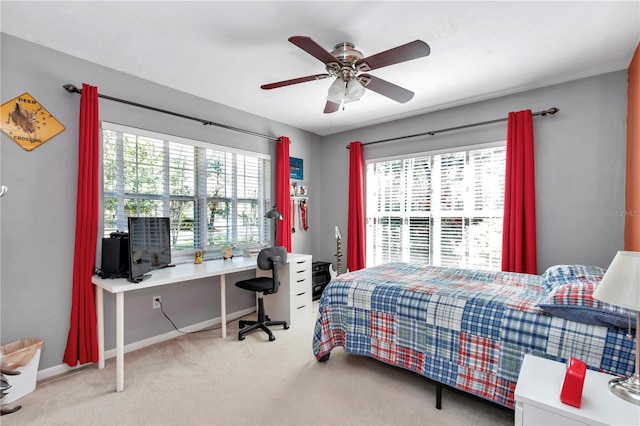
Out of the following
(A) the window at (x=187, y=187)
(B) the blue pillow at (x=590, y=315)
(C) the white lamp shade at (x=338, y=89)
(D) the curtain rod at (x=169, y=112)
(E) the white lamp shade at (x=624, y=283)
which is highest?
(D) the curtain rod at (x=169, y=112)

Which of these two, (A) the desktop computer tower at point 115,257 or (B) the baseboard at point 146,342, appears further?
(A) the desktop computer tower at point 115,257

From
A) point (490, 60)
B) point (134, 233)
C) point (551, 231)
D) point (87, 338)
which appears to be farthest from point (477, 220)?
point (87, 338)

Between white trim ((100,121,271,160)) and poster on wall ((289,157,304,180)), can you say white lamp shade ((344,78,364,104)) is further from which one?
poster on wall ((289,157,304,180))

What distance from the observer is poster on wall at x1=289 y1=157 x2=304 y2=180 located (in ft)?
14.7

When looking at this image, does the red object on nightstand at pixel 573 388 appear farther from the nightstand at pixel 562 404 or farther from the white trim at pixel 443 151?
the white trim at pixel 443 151

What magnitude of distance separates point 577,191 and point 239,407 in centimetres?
346

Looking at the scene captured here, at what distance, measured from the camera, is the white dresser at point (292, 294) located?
341cm

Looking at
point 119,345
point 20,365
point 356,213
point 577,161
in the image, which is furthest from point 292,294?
point 577,161

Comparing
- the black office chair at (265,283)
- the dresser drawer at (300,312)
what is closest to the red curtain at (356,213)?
the dresser drawer at (300,312)

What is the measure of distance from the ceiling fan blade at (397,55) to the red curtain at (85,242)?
218 centimetres

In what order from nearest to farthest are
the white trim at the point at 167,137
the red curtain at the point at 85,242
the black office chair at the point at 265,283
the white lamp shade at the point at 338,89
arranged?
the white lamp shade at the point at 338,89
the red curtain at the point at 85,242
the white trim at the point at 167,137
the black office chair at the point at 265,283

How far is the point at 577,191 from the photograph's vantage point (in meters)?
2.95

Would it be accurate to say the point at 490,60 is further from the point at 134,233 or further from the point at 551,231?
the point at 134,233

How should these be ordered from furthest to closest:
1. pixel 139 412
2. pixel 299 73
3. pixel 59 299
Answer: pixel 299 73 → pixel 59 299 → pixel 139 412
